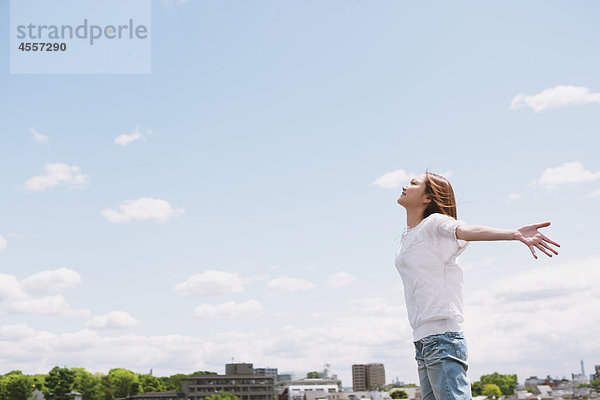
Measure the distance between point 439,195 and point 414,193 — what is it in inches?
4.8

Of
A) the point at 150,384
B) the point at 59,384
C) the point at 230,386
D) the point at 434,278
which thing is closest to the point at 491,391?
the point at 230,386

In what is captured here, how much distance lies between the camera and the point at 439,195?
105 inches

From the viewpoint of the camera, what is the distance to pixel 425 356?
7.84ft

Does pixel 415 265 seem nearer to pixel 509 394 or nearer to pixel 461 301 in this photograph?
pixel 461 301

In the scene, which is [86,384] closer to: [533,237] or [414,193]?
[414,193]

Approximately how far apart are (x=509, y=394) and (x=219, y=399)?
255 ft

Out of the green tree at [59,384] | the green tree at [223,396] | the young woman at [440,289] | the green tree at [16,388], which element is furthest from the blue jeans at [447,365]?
the green tree at [16,388]

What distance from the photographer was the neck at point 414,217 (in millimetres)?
2730

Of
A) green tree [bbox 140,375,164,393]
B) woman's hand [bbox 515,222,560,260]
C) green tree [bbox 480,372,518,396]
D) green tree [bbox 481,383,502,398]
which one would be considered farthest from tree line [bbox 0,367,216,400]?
green tree [bbox 480,372,518,396]

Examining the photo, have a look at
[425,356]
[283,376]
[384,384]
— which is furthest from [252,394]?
[384,384]

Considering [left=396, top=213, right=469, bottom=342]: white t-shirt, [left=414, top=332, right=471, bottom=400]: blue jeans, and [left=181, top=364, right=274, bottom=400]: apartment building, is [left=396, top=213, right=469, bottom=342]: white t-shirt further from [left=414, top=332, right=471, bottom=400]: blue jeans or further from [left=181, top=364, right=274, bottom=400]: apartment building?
[left=181, top=364, right=274, bottom=400]: apartment building

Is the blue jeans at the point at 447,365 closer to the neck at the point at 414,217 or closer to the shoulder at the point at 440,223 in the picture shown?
the shoulder at the point at 440,223

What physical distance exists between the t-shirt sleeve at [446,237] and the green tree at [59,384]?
64.4m

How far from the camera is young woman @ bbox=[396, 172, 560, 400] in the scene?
225 centimetres
